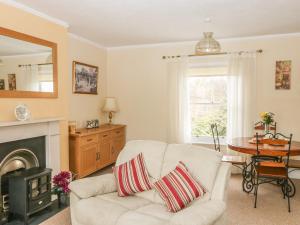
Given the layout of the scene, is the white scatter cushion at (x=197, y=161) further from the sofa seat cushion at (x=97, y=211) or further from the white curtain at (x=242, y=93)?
the white curtain at (x=242, y=93)

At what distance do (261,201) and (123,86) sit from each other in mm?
3550

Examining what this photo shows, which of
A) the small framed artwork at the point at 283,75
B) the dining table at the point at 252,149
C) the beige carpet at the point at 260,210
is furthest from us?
the small framed artwork at the point at 283,75

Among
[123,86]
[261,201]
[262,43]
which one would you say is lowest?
[261,201]

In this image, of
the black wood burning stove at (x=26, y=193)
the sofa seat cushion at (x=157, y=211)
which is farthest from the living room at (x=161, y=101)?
the black wood burning stove at (x=26, y=193)

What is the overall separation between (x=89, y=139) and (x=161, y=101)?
5.80ft

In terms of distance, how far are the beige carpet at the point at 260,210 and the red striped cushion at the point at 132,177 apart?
857 mm

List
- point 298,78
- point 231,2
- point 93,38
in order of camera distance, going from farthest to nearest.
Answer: point 93,38
point 298,78
point 231,2

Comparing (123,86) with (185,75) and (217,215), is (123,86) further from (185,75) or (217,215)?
(217,215)

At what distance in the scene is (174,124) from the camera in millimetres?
5207

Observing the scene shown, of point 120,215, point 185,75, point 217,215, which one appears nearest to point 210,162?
point 217,215

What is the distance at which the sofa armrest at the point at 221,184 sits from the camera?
2240mm

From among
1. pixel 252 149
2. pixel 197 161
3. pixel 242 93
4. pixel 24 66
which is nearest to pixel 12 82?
pixel 24 66

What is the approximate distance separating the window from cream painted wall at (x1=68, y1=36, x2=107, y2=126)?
190cm

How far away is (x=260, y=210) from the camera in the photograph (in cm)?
325
